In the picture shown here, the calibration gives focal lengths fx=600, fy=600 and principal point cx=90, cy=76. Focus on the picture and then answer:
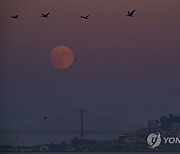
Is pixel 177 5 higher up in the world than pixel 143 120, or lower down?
higher up

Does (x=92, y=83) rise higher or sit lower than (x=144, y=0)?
lower

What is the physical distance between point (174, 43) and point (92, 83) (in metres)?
0.73

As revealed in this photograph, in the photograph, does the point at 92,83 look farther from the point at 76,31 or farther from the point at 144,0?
the point at 144,0

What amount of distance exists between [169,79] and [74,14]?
930mm

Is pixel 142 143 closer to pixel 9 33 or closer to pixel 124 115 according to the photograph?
pixel 124 115

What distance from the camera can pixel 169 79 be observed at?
4.81m

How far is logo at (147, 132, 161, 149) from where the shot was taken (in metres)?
4.76

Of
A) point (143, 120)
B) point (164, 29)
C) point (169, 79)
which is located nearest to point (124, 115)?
point (143, 120)

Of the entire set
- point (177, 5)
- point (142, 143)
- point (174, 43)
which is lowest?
point (142, 143)

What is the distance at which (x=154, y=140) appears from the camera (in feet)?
15.6

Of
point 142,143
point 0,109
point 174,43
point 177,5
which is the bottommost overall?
point 142,143

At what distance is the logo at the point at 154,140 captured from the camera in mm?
4761

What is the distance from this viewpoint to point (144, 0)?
4.84 m

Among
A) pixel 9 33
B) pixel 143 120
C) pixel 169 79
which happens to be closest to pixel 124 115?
pixel 143 120
